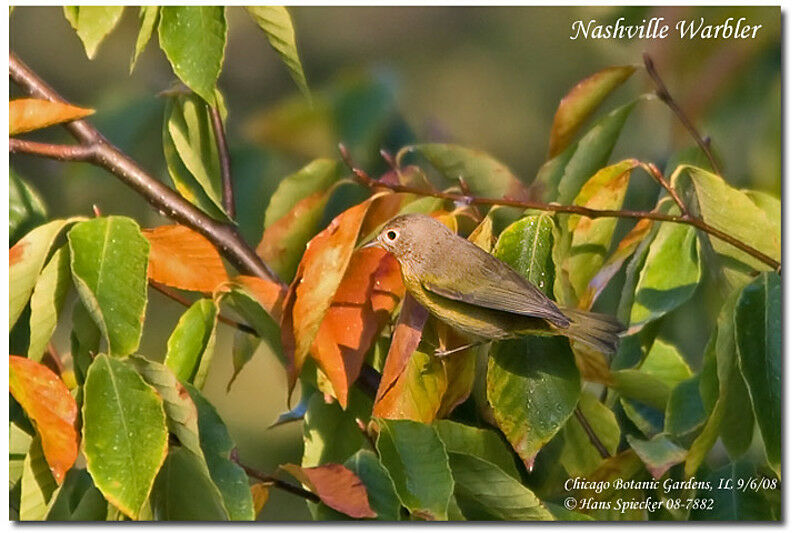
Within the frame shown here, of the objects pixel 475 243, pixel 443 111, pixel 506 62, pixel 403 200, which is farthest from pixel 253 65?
pixel 475 243

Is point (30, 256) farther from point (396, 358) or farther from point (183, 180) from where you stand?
point (396, 358)

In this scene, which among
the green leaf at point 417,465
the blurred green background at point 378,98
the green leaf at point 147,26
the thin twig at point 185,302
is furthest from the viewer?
the blurred green background at point 378,98

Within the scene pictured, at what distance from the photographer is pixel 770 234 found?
128 cm

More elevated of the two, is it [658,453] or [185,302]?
[185,302]

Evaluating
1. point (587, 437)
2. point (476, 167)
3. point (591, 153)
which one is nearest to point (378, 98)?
point (476, 167)

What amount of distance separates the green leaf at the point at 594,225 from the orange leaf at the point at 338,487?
1.24ft

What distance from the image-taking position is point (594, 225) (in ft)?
4.22

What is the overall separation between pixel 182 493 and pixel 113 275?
0.27m

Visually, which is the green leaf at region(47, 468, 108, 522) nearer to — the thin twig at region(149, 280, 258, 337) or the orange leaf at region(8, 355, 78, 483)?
the orange leaf at region(8, 355, 78, 483)

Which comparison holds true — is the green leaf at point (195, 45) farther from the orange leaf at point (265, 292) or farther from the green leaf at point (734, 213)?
the green leaf at point (734, 213)

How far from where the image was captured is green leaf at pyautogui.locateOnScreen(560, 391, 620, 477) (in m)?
1.38

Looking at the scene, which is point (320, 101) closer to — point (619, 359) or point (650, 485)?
point (619, 359)

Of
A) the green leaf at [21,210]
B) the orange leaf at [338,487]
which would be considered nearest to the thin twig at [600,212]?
the orange leaf at [338,487]

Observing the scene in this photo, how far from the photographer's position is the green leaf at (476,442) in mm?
1238
